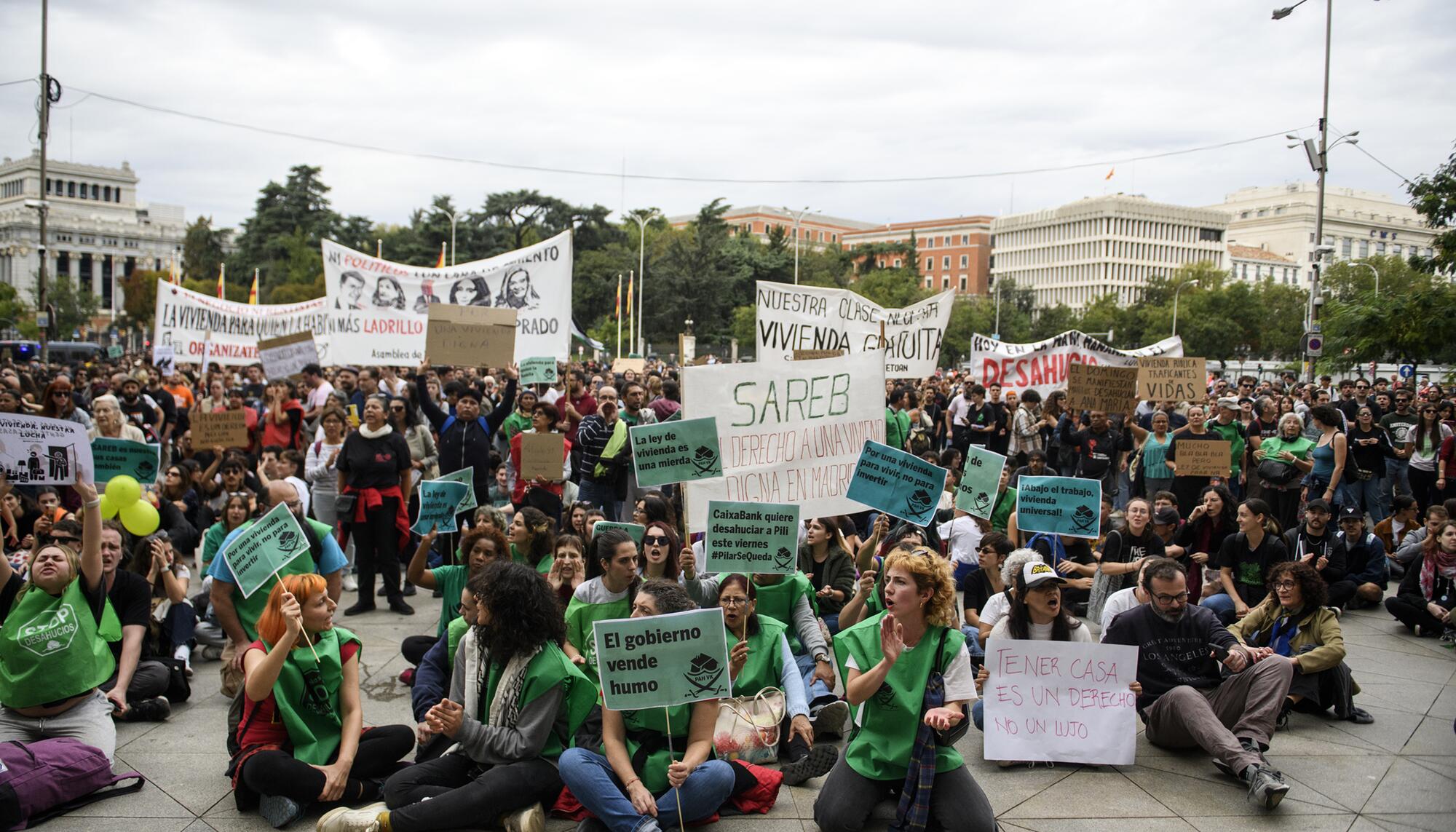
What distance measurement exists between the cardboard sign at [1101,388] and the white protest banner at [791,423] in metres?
5.32

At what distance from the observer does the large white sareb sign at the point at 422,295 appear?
54.2 feet

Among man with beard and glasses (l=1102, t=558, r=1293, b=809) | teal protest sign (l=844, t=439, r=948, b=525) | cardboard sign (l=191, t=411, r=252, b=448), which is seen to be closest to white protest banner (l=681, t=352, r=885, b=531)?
teal protest sign (l=844, t=439, r=948, b=525)

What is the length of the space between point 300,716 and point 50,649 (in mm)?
1514

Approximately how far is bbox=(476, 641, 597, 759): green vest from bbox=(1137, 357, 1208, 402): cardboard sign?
9.98m

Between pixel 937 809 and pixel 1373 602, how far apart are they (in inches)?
298

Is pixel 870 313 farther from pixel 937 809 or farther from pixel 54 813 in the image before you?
pixel 54 813

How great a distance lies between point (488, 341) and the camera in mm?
12570

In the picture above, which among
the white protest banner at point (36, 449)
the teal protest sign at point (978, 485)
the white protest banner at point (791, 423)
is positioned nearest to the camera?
the white protest banner at point (36, 449)

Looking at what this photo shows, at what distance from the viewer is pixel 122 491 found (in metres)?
7.94

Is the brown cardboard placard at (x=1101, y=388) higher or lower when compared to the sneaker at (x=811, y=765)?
higher

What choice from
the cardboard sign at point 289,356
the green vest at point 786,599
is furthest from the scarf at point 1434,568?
the cardboard sign at point 289,356

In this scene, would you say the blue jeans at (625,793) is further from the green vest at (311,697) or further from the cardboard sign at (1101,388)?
the cardboard sign at (1101,388)

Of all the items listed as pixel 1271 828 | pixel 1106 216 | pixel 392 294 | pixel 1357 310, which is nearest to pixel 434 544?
pixel 1271 828

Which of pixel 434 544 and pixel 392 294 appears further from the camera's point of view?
Result: pixel 392 294
